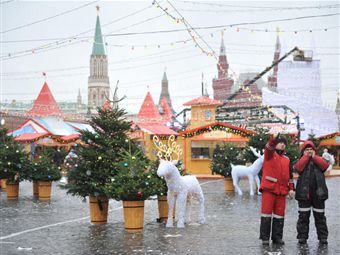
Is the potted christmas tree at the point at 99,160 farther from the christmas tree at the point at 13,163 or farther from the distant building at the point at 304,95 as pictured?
the distant building at the point at 304,95

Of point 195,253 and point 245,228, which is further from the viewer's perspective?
point 245,228

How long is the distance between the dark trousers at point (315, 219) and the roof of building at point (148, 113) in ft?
115

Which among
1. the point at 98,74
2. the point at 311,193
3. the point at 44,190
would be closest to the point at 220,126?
the point at 44,190

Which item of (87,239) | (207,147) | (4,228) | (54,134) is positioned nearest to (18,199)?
(4,228)

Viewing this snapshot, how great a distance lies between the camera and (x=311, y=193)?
9.41 m

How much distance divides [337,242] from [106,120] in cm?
570

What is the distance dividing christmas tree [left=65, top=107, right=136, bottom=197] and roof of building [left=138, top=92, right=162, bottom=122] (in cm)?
3142

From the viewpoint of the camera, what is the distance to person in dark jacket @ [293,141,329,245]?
30.5 ft

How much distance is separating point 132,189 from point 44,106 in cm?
3485

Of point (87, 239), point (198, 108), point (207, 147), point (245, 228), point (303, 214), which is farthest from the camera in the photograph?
point (198, 108)

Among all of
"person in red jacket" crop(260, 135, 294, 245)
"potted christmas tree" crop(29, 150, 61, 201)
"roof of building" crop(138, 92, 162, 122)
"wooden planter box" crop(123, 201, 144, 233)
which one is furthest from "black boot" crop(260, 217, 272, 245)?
"roof of building" crop(138, 92, 162, 122)

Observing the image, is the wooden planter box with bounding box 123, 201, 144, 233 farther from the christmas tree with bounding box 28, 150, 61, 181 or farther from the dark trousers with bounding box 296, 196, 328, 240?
the christmas tree with bounding box 28, 150, 61, 181

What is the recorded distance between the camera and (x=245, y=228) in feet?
37.0

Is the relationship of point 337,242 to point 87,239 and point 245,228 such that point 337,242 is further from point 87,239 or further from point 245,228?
point 87,239
